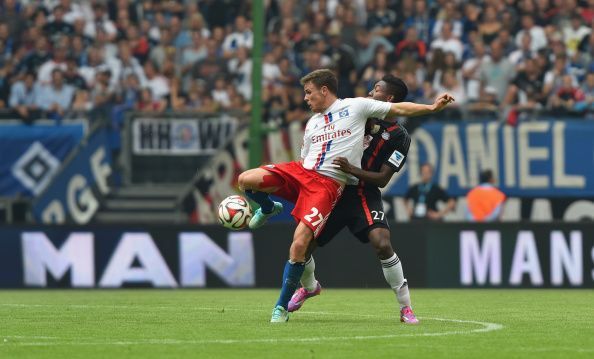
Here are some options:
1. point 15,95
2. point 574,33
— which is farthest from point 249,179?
point 15,95

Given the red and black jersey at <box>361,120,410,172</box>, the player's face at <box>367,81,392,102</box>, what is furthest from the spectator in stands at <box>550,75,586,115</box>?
the red and black jersey at <box>361,120,410,172</box>

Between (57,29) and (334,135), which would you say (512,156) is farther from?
(334,135)

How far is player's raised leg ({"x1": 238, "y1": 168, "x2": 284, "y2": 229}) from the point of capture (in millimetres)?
11984

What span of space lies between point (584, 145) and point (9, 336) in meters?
12.6

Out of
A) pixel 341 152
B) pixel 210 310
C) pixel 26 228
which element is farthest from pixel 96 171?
pixel 341 152

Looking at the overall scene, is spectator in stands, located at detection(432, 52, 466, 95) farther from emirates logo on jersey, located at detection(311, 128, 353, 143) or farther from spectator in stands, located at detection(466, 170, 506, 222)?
emirates logo on jersey, located at detection(311, 128, 353, 143)

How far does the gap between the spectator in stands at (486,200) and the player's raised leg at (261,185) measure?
943 centimetres

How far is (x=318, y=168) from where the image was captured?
11953 millimetres

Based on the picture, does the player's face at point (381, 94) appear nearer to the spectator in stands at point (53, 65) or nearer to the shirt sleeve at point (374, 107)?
the shirt sleeve at point (374, 107)

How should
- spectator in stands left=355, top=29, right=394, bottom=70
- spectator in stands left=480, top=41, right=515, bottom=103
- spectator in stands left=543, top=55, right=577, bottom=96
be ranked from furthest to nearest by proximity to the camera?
spectator in stands left=355, top=29, right=394, bottom=70, spectator in stands left=480, top=41, right=515, bottom=103, spectator in stands left=543, top=55, right=577, bottom=96

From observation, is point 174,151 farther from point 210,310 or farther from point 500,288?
point 210,310

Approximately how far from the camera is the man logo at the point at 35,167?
77.9 ft

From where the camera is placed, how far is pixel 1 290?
66.8 feet

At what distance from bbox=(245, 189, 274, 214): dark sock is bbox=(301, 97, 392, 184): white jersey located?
0.53 meters
